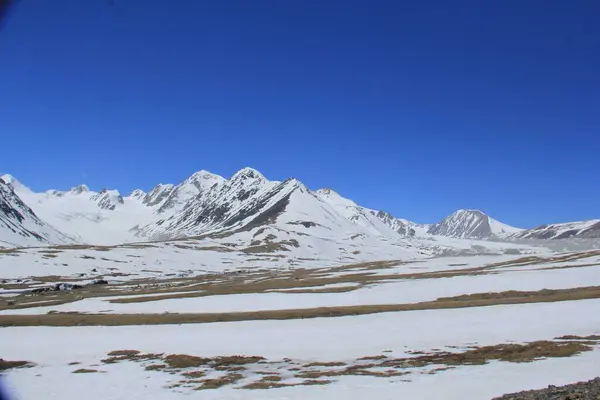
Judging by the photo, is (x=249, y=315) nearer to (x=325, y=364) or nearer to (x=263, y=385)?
(x=325, y=364)

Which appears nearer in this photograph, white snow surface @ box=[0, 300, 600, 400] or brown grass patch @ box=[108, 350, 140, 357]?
white snow surface @ box=[0, 300, 600, 400]

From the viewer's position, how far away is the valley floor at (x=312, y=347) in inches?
915

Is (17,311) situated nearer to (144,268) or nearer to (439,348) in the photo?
(439,348)

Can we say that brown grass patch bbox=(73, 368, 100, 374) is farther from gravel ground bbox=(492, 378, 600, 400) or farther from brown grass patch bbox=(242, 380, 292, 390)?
gravel ground bbox=(492, 378, 600, 400)

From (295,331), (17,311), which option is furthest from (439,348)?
(17,311)

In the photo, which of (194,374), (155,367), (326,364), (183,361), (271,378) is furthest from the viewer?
(183,361)

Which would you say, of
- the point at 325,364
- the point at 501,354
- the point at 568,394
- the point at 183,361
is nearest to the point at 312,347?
the point at 325,364

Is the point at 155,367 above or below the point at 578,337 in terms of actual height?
above

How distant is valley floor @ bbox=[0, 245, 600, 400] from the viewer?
915 inches

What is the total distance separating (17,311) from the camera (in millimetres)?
64438

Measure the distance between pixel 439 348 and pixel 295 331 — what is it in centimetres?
1344

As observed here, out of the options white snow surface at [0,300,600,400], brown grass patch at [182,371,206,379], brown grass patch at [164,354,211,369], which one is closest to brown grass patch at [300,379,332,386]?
white snow surface at [0,300,600,400]

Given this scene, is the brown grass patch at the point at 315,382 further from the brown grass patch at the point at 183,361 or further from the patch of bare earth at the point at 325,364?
the brown grass patch at the point at 183,361

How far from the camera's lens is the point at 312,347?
34062mm
